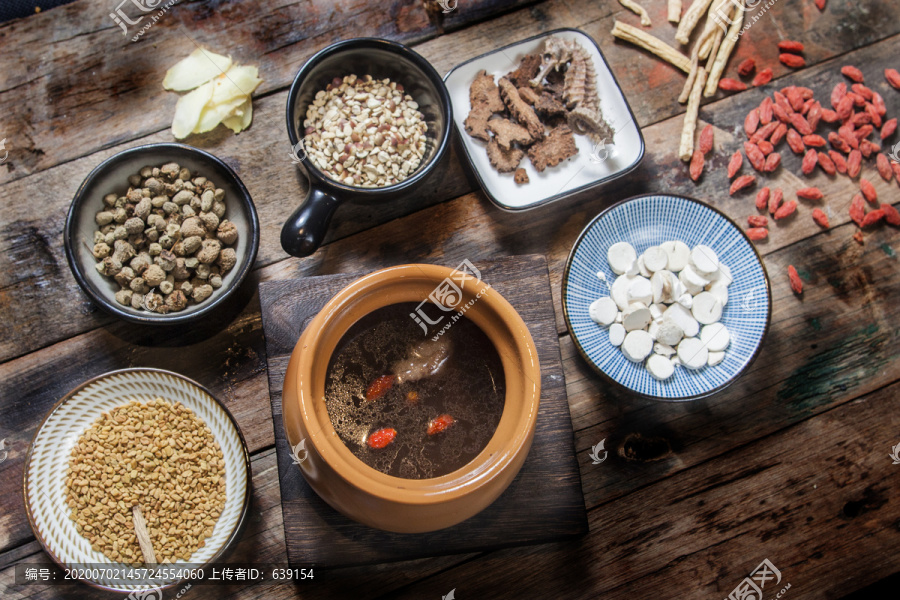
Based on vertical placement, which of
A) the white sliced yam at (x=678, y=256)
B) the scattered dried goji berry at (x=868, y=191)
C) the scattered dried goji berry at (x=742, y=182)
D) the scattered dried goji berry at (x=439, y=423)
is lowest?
the scattered dried goji berry at (x=868, y=191)

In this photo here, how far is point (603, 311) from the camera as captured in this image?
1529 mm

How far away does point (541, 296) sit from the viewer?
4.71ft

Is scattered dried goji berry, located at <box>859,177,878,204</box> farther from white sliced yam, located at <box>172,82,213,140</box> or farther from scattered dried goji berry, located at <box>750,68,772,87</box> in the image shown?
white sliced yam, located at <box>172,82,213,140</box>

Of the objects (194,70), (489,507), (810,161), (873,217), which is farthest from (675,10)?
(489,507)

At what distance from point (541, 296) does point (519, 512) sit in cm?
48

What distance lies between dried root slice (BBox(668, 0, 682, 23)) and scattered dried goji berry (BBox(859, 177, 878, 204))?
27.3 inches

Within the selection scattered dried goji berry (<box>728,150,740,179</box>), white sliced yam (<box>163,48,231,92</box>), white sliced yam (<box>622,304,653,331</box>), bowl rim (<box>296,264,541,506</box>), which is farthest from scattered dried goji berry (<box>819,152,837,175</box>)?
white sliced yam (<box>163,48,231,92</box>)

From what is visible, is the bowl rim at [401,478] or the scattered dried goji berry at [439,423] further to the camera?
the scattered dried goji berry at [439,423]

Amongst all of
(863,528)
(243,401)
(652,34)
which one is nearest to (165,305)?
(243,401)

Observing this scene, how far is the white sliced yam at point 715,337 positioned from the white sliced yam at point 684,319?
0.02 m

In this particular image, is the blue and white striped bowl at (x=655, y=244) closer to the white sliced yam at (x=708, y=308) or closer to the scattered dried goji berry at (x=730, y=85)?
the white sliced yam at (x=708, y=308)

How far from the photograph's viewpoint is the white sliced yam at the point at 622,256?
1.56 metres

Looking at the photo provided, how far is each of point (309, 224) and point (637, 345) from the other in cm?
84

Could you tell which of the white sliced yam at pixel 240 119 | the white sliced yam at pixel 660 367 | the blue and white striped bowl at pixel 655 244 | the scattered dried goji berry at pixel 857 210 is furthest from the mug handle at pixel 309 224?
the scattered dried goji berry at pixel 857 210
